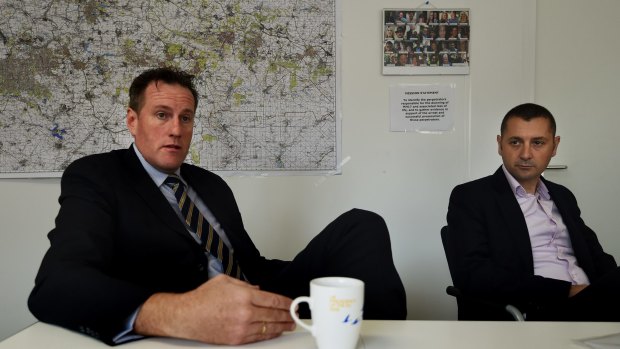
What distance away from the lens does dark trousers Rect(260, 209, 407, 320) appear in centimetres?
104

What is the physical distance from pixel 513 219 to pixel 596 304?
0.56m

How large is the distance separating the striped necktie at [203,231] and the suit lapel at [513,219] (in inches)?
46.1

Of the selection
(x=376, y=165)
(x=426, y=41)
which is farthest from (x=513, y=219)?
(x=426, y=41)

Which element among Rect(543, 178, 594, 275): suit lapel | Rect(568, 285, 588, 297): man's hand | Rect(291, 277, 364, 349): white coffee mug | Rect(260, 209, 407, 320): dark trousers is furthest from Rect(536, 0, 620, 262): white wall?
Rect(291, 277, 364, 349): white coffee mug

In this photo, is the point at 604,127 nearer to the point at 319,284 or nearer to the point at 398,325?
the point at 398,325

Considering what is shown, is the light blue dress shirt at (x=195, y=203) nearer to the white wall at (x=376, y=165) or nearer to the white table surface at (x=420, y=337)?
the white table surface at (x=420, y=337)

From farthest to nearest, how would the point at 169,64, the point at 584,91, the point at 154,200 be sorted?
the point at 584,91, the point at 169,64, the point at 154,200

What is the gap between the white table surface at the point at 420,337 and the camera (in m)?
0.79

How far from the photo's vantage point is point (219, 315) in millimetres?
773

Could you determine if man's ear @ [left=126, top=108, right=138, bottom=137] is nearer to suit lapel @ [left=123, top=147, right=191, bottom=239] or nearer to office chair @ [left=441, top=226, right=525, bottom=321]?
suit lapel @ [left=123, top=147, right=191, bottom=239]

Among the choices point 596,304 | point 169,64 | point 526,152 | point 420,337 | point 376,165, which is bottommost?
point 596,304

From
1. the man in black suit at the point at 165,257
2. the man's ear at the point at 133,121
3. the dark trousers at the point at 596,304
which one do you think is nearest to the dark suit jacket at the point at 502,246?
the dark trousers at the point at 596,304

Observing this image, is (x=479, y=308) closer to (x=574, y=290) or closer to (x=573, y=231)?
(x=574, y=290)

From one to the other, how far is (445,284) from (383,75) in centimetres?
125
